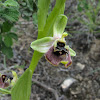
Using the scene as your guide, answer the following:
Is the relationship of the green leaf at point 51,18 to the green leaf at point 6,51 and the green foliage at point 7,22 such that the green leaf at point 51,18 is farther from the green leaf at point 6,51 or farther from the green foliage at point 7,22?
the green leaf at point 6,51

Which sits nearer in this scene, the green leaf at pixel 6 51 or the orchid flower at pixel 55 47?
the orchid flower at pixel 55 47

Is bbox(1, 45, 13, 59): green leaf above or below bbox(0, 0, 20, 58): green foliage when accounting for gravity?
→ below

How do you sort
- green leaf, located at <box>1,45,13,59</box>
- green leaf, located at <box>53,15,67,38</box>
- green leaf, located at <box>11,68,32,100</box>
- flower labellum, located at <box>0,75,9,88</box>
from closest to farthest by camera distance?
green leaf, located at <box>11,68,32,100</box> → green leaf, located at <box>53,15,67,38</box> → flower labellum, located at <box>0,75,9,88</box> → green leaf, located at <box>1,45,13,59</box>

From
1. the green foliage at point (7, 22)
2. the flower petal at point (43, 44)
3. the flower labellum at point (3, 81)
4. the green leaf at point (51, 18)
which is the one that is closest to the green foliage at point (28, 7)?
the green foliage at point (7, 22)

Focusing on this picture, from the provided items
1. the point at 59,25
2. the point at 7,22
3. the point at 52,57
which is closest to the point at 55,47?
the point at 52,57

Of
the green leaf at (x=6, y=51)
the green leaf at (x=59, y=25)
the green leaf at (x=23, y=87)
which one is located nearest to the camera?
the green leaf at (x=23, y=87)

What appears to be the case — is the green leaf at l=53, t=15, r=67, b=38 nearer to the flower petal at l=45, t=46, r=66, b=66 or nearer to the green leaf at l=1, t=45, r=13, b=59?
the flower petal at l=45, t=46, r=66, b=66

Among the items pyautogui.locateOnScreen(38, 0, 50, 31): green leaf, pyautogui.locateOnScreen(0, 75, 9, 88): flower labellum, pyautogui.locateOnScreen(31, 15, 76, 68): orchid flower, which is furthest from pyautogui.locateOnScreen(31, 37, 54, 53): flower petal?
pyautogui.locateOnScreen(0, 75, 9, 88): flower labellum
